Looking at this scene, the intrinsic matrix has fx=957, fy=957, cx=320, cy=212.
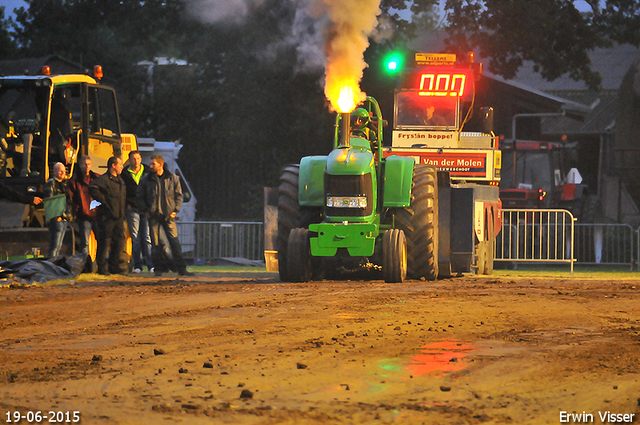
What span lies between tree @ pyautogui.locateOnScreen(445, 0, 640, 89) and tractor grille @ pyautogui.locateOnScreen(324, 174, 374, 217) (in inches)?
583

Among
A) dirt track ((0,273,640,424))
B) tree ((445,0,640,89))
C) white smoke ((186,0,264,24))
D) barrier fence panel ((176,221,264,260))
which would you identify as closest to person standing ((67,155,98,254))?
dirt track ((0,273,640,424))

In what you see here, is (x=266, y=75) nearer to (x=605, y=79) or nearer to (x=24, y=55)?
(x=24, y=55)

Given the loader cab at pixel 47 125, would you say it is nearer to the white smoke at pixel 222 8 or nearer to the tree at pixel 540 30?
the white smoke at pixel 222 8

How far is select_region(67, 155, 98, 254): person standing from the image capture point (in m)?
14.6

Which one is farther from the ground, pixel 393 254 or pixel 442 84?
pixel 442 84

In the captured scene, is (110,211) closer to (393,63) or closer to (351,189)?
(351,189)

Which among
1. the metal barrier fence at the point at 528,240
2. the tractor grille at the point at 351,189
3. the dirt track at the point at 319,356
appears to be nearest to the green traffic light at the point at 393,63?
the metal barrier fence at the point at 528,240

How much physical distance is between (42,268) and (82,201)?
133cm

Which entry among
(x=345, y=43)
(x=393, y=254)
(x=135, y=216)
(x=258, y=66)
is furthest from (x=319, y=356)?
(x=258, y=66)

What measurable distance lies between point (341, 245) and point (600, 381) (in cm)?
698

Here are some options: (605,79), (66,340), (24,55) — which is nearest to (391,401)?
(66,340)

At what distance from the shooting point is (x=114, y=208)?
1475 cm

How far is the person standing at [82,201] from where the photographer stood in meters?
14.6

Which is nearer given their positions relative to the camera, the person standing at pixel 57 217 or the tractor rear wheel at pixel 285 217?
the tractor rear wheel at pixel 285 217
